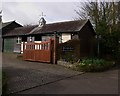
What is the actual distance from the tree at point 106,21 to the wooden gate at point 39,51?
6703mm

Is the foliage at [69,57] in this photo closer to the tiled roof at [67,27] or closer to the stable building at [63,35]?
the stable building at [63,35]

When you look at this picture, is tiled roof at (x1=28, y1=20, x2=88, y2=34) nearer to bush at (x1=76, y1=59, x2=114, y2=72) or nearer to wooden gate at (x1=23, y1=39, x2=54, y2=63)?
wooden gate at (x1=23, y1=39, x2=54, y2=63)

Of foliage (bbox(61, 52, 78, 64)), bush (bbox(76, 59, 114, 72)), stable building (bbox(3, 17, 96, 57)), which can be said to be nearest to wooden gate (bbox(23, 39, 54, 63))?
foliage (bbox(61, 52, 78, 64))

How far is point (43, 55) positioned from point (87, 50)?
5585 mm

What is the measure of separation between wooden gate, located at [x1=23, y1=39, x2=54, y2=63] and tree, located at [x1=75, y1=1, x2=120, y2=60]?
Result: 22.0ft

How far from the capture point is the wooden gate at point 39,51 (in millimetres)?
18594

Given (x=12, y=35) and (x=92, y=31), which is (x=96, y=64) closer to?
(x=92, y=31)

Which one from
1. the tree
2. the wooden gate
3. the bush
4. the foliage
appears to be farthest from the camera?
the tree

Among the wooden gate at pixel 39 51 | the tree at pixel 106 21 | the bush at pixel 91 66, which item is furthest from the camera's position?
the tree at pixel 106 21

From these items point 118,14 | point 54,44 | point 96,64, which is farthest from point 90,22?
point 96,64

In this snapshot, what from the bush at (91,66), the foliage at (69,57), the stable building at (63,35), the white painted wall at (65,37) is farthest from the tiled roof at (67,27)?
the bush at (91,66)

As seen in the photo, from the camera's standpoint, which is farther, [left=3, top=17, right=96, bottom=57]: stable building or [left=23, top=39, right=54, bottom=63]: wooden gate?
[left=3, top=17, right=96, bottom=57]: stable building

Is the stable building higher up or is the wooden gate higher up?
the stable building

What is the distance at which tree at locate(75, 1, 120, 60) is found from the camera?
23016 mm
